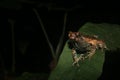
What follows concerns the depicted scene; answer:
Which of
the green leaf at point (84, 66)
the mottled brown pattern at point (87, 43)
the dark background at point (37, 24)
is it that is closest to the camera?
the green leaf at point (84, 66)

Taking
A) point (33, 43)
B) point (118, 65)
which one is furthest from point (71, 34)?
point (33, 43)

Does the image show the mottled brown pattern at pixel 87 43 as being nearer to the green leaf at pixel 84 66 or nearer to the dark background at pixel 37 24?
the green leaf at pixel 84 66

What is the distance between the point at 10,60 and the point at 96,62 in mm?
2165

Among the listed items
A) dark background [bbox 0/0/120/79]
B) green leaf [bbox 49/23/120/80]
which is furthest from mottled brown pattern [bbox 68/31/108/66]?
dark background [bbox 0/0/120/79]

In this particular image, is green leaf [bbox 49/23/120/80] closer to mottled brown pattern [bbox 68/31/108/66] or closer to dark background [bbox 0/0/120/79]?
mottled brown pattern [bbox 68/31/108/66]

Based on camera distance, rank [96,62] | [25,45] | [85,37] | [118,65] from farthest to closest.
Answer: [25,45], [118,65], [85,37], [96,62]

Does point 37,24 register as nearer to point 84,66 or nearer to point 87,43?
point 87,43

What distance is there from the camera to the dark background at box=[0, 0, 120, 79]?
→ 3008 mm

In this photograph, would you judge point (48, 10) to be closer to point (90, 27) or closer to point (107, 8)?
point (107, 8)

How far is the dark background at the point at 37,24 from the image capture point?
301cm

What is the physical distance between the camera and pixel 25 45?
3.05 metres

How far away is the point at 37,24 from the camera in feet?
10.8

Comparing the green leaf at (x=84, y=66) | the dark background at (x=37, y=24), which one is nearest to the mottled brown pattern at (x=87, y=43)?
the green leaf at (x=84, y=66)

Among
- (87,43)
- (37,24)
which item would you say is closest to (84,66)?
(87,43)
